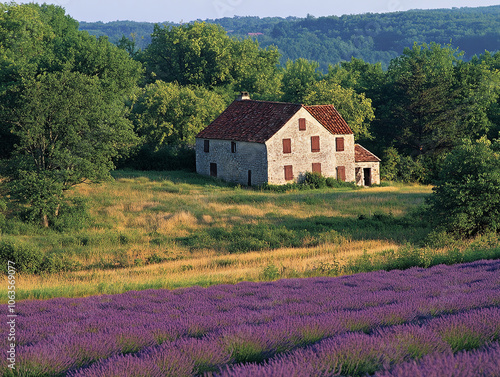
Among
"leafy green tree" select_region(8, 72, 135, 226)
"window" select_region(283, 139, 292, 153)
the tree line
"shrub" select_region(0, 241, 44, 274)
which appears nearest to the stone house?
"window" select_region(283, 139, 292, 153)

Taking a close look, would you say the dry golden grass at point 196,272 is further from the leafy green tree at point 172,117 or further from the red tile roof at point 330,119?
the leafy green tree at point 172,117

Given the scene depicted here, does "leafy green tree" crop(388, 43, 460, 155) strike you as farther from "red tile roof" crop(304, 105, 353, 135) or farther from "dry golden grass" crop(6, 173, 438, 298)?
"dry golden grass" crop(6, 173, 438, 298)

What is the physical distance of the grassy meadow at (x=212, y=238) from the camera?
1802 centimetres

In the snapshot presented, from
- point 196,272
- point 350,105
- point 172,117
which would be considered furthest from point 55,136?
point 350,105

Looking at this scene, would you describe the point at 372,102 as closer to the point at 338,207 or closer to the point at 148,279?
the point at 338,207

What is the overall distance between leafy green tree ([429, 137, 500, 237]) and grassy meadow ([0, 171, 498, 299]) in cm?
170

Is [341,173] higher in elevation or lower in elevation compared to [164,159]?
lower

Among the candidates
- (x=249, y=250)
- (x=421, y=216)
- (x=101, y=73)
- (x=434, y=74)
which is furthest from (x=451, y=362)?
(x=434, y=74)

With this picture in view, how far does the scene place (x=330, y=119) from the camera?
52719mm

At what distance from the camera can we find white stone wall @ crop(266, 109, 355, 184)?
48.0m

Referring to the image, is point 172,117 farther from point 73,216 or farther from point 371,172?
point 73,216

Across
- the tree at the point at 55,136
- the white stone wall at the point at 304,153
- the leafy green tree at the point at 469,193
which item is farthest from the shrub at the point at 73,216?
the white stone wall at the point at 304,153

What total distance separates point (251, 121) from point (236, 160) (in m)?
3.80

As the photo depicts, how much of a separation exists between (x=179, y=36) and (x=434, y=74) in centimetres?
3826
